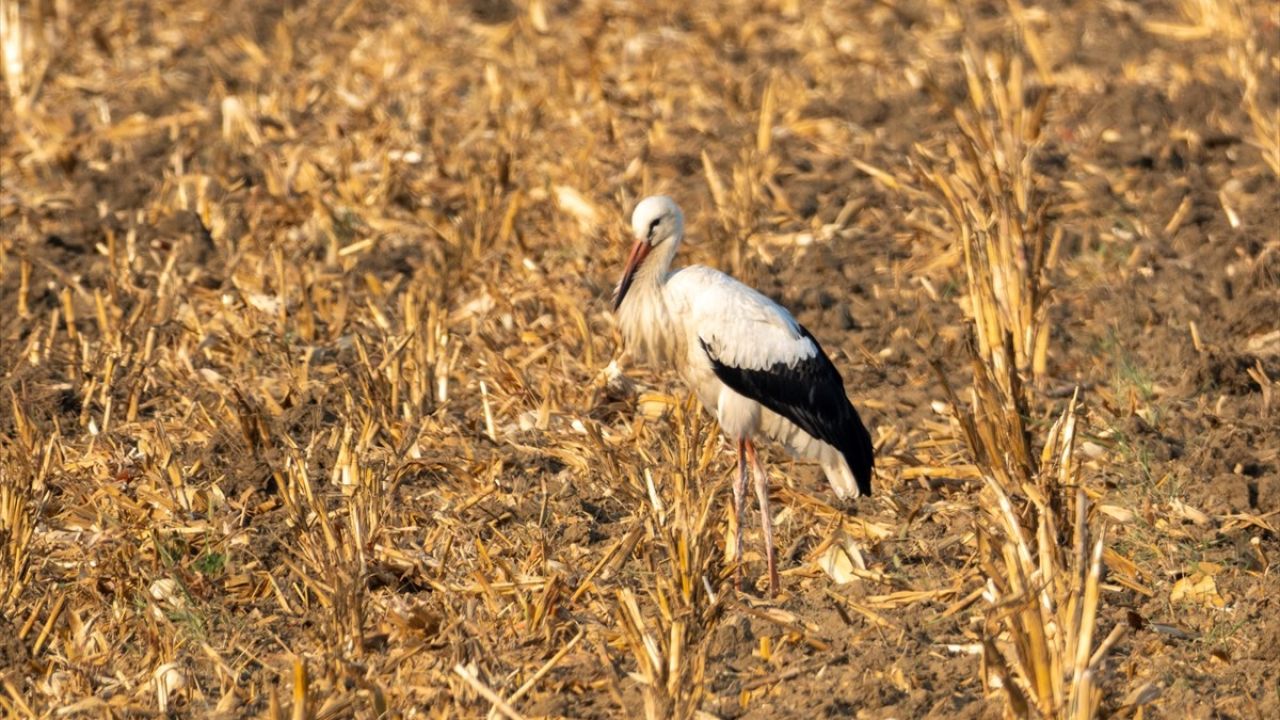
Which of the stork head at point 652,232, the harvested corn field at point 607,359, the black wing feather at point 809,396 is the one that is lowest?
the harvested corn field at point 607,359

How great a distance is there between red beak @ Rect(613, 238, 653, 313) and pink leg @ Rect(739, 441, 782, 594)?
78cm

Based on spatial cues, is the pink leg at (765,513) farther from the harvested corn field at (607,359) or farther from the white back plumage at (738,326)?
the white back plumage at (738,326)

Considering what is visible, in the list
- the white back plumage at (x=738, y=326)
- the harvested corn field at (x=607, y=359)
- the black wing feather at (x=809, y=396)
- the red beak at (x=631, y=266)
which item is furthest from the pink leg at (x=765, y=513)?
the red beak at (x=631, y=266)

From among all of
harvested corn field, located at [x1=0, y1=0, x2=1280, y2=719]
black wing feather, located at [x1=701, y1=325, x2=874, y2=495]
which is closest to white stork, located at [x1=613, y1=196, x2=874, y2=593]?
black wing feather, located at [x1=701, y1=325, x2=874, y2=495]

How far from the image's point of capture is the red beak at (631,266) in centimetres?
741

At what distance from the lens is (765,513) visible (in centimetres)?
695

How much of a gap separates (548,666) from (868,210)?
186 inches

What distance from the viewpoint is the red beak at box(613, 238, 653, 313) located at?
24.3ft

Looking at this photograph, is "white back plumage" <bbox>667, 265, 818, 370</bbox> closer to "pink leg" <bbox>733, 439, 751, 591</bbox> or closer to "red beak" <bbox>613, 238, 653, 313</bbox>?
"red beak" <bbox>613, 238, 653, 313</bbox>

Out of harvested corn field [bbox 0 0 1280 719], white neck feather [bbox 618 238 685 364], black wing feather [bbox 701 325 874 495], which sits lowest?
harvested corn field [bbox 0 0 1280 719]

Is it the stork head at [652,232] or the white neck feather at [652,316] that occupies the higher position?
the stork head at [652,232]

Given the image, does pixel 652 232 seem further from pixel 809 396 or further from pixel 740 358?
pixel 809 396

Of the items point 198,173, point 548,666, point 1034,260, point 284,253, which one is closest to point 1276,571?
point 1034,260

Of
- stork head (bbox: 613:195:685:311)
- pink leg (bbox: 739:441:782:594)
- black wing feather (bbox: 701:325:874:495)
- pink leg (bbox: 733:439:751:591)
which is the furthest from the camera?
stork head (bbox: 613:195:685:311)
